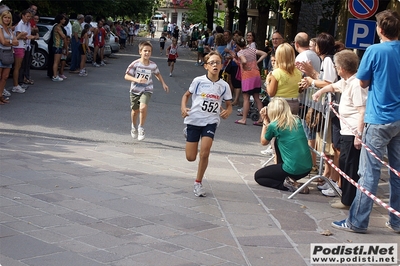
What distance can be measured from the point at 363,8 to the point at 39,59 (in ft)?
44.3

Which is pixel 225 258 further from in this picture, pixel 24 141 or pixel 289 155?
pixel 24 141

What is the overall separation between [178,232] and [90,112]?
8130 mm

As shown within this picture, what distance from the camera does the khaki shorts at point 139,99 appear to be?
1106 centimetres

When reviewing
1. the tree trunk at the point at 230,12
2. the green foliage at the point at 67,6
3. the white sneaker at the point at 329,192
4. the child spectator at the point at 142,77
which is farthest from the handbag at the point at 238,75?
the tree trunk at the point at 230,12

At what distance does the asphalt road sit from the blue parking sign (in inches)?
94.9

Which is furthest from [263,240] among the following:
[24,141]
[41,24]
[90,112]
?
[41,24]

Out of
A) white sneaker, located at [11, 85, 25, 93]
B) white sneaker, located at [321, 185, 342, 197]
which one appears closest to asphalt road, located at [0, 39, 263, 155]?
white sneaker, located at [11, 85, 25, 93]

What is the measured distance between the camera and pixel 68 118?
12.9 meters

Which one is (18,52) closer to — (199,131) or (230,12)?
(199,131)

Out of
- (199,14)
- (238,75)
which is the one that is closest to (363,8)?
(238,75)

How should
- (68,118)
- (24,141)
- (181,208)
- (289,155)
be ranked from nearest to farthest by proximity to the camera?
(181,208) < (289,155) < (24,141) < (68,118)

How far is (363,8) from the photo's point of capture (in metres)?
10.6

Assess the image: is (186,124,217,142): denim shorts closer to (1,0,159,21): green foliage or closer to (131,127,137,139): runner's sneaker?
(131,127,137,139): runner's sneaker

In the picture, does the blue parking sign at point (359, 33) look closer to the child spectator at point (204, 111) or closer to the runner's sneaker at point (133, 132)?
the child spectator at point (204, 111)
